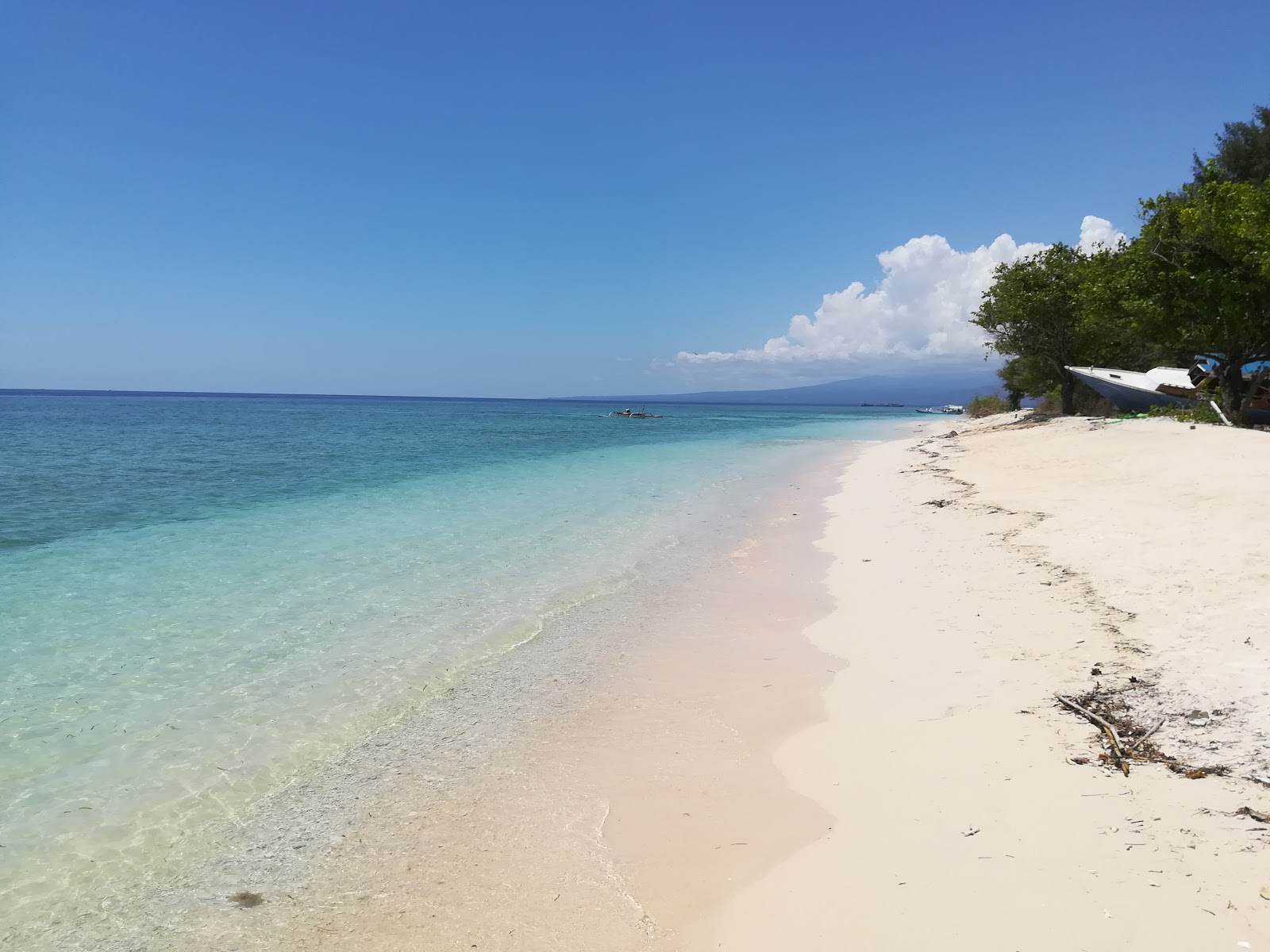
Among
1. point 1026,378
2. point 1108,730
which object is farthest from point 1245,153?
point 1108,730

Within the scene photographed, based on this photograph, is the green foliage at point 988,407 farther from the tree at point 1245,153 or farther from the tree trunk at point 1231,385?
the tree trunk at point 1231,385

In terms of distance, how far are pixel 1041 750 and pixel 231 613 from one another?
9.73 m

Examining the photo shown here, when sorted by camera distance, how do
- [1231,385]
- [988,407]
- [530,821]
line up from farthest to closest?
1. [988,407]
2. [1231,385]
3. [530,821]

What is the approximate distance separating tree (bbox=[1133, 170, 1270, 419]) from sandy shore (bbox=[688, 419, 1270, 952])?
12.8m

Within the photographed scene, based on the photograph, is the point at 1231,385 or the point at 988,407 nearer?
the point at 1231,385

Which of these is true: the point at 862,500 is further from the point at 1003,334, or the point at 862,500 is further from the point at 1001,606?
the point at 1003,334

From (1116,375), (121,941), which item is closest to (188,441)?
(121,941)

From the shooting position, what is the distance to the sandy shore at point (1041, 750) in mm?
3422

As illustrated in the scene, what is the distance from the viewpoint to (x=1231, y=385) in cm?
2228

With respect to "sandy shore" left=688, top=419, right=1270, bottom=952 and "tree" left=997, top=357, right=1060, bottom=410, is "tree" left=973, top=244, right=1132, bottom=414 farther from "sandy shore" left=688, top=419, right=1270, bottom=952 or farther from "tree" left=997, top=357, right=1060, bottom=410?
"sandy shore" left=688, top=419, right=1270, bottom=952

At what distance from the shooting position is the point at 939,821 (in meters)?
4.29

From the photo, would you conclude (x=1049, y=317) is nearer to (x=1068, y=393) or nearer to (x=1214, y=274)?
(x=1068, y=393)

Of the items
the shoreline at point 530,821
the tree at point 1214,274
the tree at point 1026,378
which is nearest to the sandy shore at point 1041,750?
the shoreline at point 530,821

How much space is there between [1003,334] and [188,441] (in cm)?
4858
